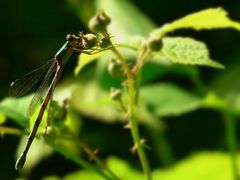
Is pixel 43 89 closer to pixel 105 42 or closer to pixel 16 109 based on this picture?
pixel 16 109

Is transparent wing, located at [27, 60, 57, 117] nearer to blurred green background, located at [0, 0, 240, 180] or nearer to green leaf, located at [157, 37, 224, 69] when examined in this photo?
green leaf, located at [157, 37, 224, 69]

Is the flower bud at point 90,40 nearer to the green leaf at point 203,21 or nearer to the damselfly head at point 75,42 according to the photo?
the damselfly head at point 75,42

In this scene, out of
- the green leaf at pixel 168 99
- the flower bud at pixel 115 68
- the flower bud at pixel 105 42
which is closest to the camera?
the flower bud at pixel 105 42

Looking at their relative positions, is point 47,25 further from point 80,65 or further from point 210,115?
point 80,65

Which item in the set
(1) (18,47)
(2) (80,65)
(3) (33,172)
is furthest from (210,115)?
(2) (80,65)

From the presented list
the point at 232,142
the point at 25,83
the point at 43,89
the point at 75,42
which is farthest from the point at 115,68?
the point at 232,142

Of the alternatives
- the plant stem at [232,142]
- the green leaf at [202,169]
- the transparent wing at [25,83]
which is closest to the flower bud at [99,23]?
the transparent wing at [25,83]
